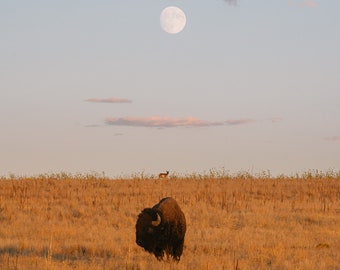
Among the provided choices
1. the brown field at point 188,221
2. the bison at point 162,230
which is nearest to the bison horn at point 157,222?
the bison at point 162,230

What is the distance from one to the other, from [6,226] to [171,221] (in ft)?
34.5

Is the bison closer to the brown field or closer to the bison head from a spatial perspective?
the bison head

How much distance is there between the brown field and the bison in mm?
323

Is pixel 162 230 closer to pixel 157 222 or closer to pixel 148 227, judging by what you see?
pixel 157 222

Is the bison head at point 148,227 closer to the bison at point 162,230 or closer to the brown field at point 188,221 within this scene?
the bison at point 162,230

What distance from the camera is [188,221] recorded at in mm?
22219

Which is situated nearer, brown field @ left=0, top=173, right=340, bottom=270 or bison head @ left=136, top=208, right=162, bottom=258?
bison head @ left=136, top=208, right=162, bottom=258

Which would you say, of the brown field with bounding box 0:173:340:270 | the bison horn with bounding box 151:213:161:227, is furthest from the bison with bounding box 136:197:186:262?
the brown field with bounding box 0:173:340:270

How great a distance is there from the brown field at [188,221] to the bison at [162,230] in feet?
1.06

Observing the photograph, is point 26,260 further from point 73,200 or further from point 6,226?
point 73,200

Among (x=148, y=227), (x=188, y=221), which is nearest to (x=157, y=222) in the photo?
(x=148, y=227)

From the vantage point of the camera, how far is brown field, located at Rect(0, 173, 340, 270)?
557 inches

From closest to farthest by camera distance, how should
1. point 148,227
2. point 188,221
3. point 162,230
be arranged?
point 148,227
point 162,230
point 188,221

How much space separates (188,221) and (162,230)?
31.7 ft
